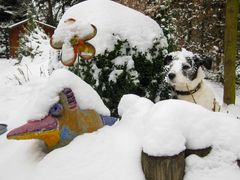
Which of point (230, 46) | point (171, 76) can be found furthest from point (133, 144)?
point (230, 46)

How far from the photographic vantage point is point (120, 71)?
4.45m

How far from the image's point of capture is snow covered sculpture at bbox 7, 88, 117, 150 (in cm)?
266

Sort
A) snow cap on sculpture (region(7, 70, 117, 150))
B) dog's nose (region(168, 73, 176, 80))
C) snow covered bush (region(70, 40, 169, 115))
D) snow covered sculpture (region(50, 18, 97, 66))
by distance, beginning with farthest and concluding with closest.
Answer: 1. snow covered bush (region(70, 40, 169, 115))
2. dog's nose (region(168, 73, 176, 80))
3. snow covered sculpture (region(50, 18, 97, 66))
4. snow cap on sculpture (region(7, 70, 117, 150))

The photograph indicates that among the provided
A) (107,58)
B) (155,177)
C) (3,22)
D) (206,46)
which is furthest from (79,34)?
(3,22)

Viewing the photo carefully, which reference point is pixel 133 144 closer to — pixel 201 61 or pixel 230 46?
pixel 201 61

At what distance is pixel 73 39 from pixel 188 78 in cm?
145

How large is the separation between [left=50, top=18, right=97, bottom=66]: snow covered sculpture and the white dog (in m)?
1.07

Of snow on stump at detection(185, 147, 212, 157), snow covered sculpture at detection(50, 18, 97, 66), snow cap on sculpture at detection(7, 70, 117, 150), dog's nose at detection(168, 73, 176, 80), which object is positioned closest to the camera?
snow on stump at detection(185, 147, 212, 157)

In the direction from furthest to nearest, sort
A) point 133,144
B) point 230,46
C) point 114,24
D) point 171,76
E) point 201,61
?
1. point 230,46
2. point 114,24
3. point 201,61
4. point 171,76
5. point 133,144

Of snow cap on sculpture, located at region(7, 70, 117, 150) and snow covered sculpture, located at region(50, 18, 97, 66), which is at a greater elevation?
snow covered sculpture, located at region(50, 18, 97, 66)

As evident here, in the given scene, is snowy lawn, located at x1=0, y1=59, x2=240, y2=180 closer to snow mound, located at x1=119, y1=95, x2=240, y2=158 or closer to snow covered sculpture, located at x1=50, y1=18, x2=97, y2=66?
snow mound, located at x1=119, y1=95, x2=240, y2=158

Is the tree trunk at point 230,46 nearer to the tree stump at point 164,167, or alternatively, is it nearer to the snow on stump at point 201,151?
the snow on stump at point 201,151

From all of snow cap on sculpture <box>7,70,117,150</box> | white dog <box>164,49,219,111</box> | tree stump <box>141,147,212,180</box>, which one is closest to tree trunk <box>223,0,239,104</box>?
white dog <box>164,49,219,111</box>

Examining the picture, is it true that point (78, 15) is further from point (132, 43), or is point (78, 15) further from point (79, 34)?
point (79, 34)
